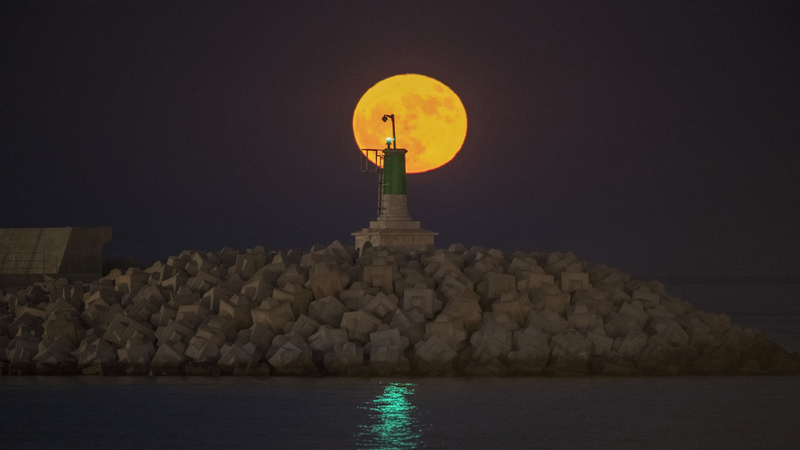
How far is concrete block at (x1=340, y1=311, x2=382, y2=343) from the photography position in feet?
54.1

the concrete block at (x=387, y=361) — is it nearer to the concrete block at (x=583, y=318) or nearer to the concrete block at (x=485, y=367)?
the concrete block at (x=485, y=367)

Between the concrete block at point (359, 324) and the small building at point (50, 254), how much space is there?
1065 cm

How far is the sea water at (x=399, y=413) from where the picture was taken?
40.8 feet

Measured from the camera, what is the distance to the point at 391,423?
516 inches

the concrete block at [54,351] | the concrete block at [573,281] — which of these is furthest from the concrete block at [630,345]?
the concrete block at [54,351]

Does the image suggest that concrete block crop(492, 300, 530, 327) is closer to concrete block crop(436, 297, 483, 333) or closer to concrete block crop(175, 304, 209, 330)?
concrete block crop(436, 297, 483, 333)

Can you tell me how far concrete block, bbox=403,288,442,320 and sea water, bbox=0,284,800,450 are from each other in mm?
1418

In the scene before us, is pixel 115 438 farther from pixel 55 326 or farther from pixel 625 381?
pixel 625 381

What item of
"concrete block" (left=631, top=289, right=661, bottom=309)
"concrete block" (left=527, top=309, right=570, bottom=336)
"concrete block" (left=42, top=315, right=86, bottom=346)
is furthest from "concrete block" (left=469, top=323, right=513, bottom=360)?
"concrete block" (left=42, top=315, right=86, bottom=346)

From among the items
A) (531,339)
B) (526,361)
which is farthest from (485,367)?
(531,339)

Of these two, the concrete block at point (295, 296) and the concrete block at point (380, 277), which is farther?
the concrete block at point (380, 277)

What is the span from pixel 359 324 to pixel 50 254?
36.9ft

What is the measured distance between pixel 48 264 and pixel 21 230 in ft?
4.96

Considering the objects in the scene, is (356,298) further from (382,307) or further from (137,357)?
(137,357)
